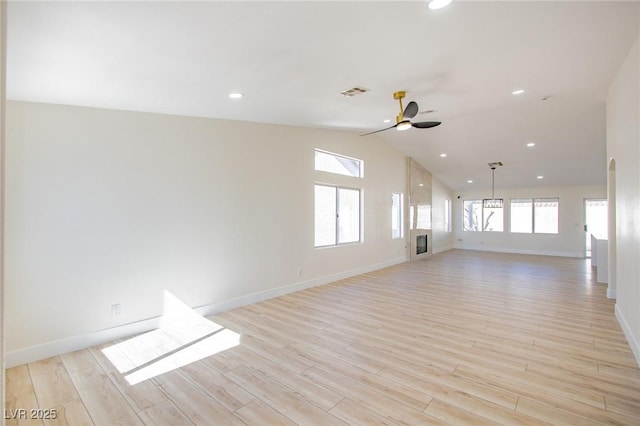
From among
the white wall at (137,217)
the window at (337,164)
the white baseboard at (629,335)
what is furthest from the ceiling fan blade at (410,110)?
the white baseboard at (629,335)

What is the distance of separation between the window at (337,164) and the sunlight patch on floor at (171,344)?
132 inches

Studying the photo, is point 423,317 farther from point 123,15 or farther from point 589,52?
point 123,15

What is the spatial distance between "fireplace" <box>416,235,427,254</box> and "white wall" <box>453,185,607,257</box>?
11.3 feet

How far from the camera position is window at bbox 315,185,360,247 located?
19.9ft

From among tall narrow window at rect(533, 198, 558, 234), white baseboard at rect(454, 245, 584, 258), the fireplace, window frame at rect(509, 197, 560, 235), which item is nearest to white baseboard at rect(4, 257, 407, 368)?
the fireplace

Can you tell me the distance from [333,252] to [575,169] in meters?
7.38

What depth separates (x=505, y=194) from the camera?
11.5 metres

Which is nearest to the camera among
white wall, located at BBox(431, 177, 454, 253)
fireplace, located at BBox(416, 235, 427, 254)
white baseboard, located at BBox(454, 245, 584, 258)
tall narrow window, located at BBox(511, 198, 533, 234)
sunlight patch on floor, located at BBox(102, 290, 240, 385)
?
sunlight patch on floor, located at BBox(102, 290, 240, 385)

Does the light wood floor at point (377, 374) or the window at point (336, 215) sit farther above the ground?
the window at point (336, 215)

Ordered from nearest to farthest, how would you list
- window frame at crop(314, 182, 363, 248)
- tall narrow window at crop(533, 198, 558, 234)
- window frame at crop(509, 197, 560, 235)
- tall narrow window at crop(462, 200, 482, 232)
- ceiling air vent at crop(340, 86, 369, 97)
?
ceiling air vent at crop(340, 86, 369, 97)
window frame at crop(314, 182, 363, 248)
window frame at crop(509, 197, 560, 235)
tall narrow window at crop(533, 198, 558, 234)
tall narrow window at crop(462, 200, 482, 232)

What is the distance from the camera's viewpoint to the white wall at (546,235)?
33.0 ft

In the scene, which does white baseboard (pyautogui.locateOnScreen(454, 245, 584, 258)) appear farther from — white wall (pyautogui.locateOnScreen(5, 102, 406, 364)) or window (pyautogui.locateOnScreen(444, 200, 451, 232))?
white wall (pyautogui.locateOnScreen(5, 102, 406, 364))

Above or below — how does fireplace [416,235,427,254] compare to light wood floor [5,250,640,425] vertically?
above

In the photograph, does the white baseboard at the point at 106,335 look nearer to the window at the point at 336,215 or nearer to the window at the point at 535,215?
the window at the point at 336,215
